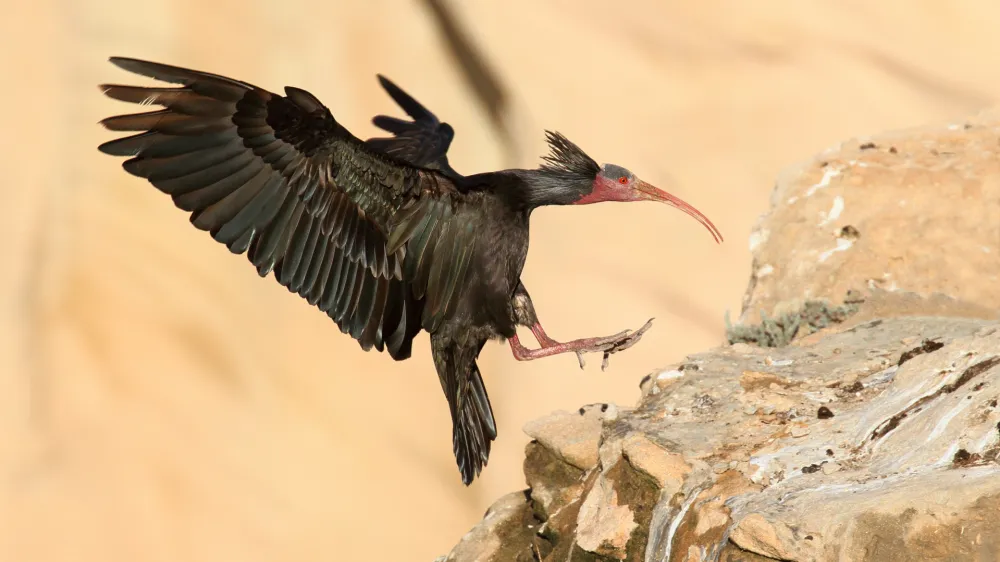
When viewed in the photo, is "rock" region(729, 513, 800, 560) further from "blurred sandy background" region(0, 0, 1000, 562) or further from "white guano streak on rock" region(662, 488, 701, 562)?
"blurred sandy background" region(0, 0, 1000, 562)

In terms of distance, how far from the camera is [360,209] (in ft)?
20.4

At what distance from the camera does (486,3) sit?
68.5ft

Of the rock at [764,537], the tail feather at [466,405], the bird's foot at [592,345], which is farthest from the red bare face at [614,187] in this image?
the rock at [764,537]

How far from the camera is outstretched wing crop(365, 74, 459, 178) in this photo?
8.34 meters

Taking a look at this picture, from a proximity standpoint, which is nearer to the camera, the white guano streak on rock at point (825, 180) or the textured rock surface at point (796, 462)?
the textured rock surface at point (796, 462)

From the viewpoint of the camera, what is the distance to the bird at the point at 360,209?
19.0ft

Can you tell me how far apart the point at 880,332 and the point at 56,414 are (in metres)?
15.8

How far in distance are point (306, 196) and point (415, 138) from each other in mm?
2603

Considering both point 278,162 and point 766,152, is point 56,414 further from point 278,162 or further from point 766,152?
point 278,162

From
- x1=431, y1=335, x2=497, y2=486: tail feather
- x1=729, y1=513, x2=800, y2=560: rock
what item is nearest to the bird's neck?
x1=431, y1=335, x2=497, y2=486: tail feather

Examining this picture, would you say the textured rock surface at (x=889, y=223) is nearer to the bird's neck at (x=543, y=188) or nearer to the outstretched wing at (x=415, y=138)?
the bird's neck at (x=543, y=188)

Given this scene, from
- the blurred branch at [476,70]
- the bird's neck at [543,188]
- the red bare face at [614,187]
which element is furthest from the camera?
the blurred branch at [476,70]

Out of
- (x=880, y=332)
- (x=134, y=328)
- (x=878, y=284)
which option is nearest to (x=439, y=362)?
(x=880, y=332)

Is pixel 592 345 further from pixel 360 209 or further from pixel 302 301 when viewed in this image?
pixel 302 301
